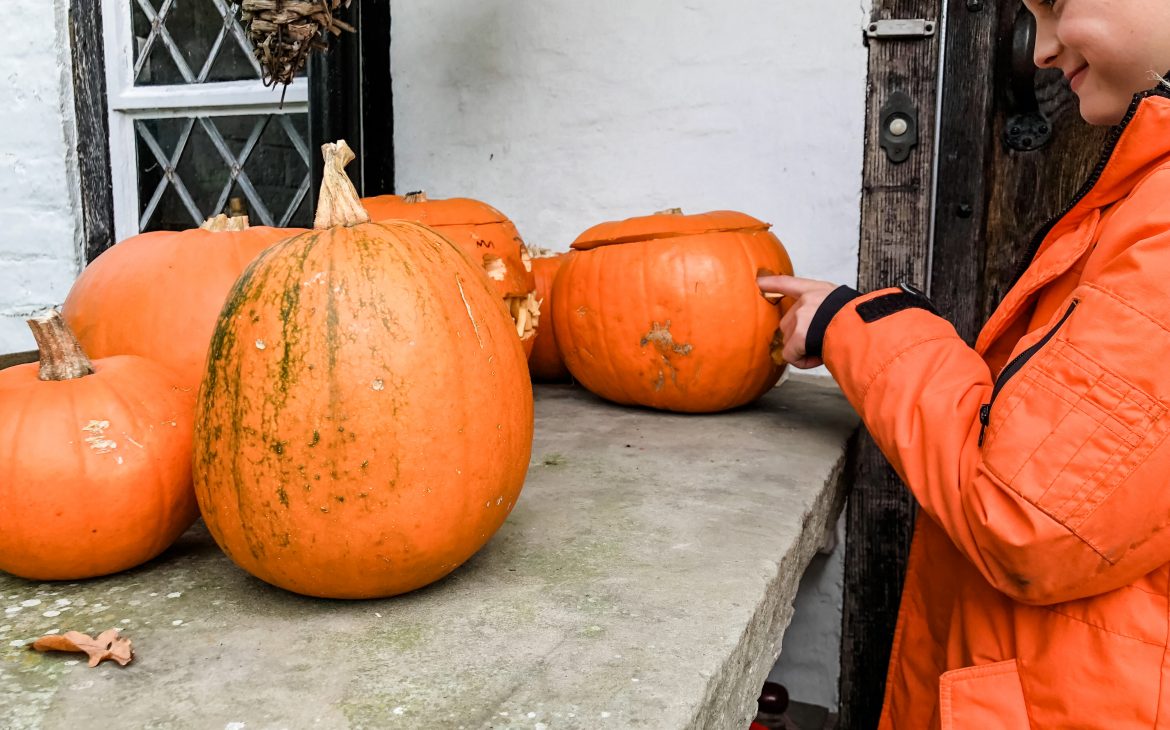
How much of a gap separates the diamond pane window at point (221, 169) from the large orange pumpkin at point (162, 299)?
1.52 meters

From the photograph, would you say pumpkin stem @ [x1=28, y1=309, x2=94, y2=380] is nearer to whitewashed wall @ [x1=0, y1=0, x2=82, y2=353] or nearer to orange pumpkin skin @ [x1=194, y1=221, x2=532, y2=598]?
orange pumpkin skin @ [x1=194, y1=221, x2=532, y2=598]

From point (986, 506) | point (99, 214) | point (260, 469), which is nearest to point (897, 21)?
point (986, 506)

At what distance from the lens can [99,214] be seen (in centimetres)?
307

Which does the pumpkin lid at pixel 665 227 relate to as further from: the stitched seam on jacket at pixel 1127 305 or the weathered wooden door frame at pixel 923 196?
the stitched seam on jacket at pixel 1127 305

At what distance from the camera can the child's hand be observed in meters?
1.59

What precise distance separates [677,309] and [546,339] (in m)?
0.53

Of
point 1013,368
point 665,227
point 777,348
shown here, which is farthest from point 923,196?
point 1013,368

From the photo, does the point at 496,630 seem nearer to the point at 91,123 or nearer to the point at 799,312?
the point at 799,312

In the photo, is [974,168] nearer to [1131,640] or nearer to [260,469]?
[1131,640]

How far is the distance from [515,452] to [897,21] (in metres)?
1.47

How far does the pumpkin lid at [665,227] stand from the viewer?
182 cm

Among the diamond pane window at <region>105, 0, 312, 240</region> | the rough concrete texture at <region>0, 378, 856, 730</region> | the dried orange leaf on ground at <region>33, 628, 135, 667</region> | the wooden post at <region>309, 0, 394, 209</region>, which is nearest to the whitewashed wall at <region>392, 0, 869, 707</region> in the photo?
the wooden post at <region>309, 0, 394, 209</region>

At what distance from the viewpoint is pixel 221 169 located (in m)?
2.92

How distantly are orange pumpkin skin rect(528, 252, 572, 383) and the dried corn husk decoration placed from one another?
0.74 metres
